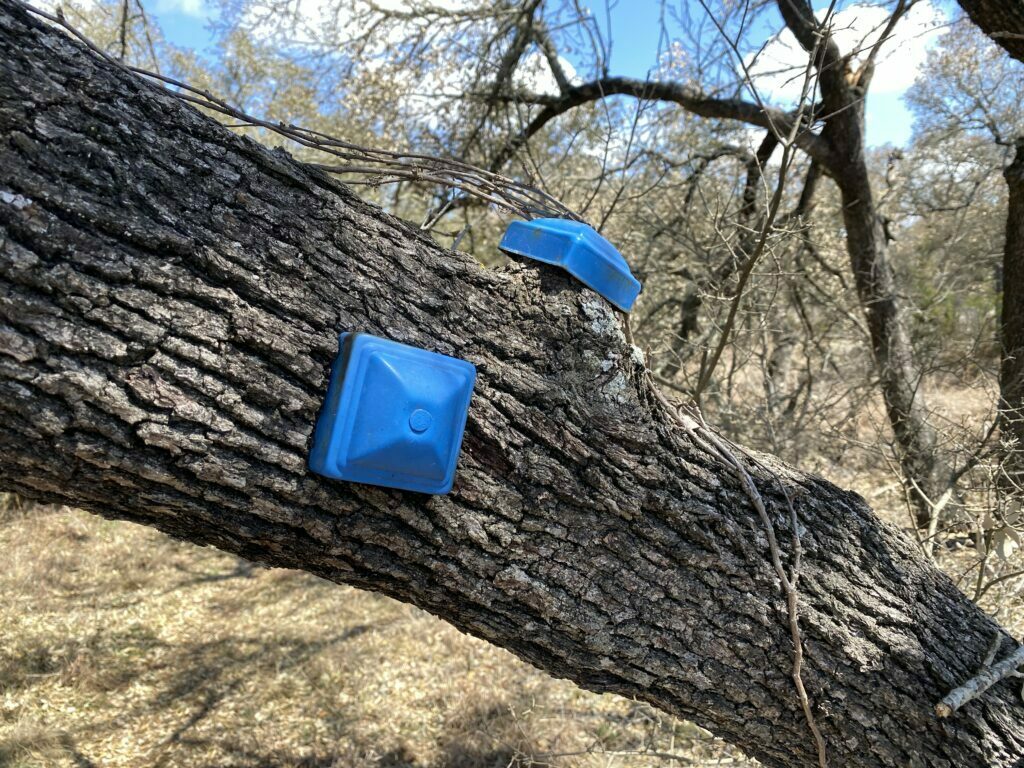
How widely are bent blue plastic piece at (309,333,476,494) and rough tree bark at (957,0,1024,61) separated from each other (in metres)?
3.24

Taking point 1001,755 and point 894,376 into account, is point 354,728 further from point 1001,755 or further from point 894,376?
point 894,376

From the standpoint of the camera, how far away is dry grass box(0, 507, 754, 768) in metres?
3.03

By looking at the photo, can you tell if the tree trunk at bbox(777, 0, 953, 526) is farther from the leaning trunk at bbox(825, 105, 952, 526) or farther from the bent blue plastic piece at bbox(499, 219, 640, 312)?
the bent blue plastic piece at bbox(499, 219, 640, 312)

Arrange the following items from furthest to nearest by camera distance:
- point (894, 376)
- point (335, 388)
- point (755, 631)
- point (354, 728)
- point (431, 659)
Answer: point (894, 376)
point (431, 659)
point (354, 728)
point (755, 631)
point (335, 388)

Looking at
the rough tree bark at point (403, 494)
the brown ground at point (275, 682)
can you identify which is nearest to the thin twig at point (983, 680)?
the rough tree bark at point (403, 494)

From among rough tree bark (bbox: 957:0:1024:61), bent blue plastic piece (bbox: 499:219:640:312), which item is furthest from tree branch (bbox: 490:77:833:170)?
bent blue plastic piece (bbox: 499:219:640:312)

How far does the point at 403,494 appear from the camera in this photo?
3.55 ft

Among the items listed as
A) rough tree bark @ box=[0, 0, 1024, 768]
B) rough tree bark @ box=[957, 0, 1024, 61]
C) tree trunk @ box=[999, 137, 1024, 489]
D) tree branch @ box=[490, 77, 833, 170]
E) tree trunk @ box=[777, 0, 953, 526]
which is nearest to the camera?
rough tree bark @ box=[0, 0, 1024, 768]

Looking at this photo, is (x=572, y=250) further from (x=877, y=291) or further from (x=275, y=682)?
(x=877, y=291)

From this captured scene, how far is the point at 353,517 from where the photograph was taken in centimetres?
105

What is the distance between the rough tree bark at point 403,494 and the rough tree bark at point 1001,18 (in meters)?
2.76

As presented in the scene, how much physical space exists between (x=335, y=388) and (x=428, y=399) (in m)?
0.14

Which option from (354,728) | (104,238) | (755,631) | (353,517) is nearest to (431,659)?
(354,728)

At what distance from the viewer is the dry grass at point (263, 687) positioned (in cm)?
303
